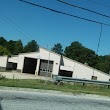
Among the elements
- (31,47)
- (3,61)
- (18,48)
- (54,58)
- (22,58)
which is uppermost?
(31,47)

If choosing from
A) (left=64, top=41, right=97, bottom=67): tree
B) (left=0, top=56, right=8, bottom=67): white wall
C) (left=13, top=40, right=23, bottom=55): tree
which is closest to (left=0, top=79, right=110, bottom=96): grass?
(left=0, top=56, right=8, bottom=67): white wall

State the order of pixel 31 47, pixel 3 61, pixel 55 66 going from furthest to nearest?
pixel 31 47, pixel 3 61, pixel 55 66

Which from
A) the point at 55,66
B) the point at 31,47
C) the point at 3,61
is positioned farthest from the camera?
the point at 31,47

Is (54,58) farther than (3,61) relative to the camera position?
No

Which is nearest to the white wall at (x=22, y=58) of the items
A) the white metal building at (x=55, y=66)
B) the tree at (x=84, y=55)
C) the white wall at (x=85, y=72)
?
the white metal building at (x=55, y=66)

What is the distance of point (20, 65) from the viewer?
6806 cm

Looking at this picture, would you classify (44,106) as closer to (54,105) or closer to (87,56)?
(54,105)

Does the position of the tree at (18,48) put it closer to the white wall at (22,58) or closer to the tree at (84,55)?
the tree at (84,55)

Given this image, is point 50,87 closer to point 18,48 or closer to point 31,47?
point 18,48

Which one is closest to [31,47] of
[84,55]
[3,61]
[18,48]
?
[18,48]

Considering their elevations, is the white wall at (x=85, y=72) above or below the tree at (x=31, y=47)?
below

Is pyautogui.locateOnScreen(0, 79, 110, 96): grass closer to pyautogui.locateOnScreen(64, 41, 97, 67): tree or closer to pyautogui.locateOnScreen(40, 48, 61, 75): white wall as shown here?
pyautogui.locateOnScreen(40, 48, 61, 75): white wall

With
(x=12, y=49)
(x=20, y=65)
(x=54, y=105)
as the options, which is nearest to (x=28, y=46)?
(x=12, y=49)

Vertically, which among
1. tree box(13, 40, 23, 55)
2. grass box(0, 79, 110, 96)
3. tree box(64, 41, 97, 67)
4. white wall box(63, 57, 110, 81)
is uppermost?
tree box(13, 40, 23, 55)
